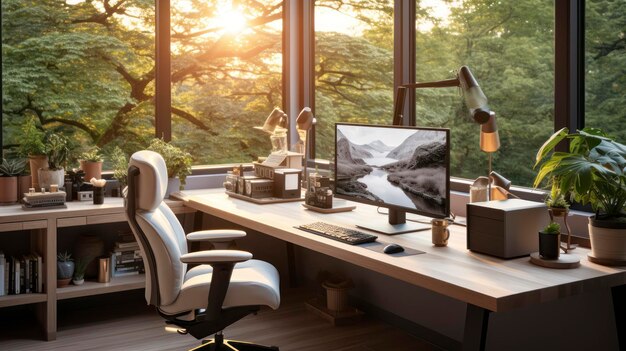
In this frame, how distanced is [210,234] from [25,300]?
1.28 metres

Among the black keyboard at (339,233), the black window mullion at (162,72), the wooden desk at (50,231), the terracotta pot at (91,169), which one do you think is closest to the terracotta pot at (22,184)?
the wooden desk at (50,231)

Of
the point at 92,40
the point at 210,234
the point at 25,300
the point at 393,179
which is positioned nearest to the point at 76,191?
the point at 25,300

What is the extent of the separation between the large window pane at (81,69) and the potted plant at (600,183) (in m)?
6.44

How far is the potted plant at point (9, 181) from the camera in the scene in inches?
151

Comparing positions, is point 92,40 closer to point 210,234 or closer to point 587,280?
point 210,234

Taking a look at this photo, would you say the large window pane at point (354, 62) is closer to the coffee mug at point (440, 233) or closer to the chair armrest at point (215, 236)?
the chair armrest at point (215, 236)

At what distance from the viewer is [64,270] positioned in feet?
12.7

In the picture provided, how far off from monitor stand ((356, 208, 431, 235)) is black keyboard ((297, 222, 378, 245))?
0.14 meters

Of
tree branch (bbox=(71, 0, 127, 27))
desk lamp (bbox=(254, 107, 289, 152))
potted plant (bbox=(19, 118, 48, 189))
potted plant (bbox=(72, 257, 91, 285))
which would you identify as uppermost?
tree branch (bbox=(71, 0, 127, 27))

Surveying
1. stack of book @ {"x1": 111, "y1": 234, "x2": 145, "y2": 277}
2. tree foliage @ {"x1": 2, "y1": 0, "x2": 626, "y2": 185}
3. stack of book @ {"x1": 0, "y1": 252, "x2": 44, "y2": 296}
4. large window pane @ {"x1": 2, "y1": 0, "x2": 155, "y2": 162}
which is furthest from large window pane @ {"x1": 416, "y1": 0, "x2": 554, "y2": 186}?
stack of book @ {"x1": 0, "y1": 252, "x2": 44, "y2": 296}

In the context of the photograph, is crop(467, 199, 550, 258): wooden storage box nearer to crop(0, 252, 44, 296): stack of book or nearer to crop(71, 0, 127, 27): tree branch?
crop(0, 252, 44, 296): stack of book

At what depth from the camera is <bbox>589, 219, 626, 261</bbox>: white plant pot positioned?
2336mm

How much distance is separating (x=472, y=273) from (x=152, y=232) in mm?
1246

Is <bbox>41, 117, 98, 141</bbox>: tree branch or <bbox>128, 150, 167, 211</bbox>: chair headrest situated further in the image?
<bbox>41, 117, 98, 141</bbox>: tree branch
